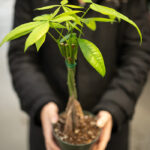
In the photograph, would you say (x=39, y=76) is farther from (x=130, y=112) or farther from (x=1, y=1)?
(x=1, y=1)

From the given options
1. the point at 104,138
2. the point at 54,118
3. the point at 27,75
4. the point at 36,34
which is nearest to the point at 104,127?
the point at 104,138

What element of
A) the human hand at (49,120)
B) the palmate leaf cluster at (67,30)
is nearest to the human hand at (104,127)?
the human hand at (49,120)

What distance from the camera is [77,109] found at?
549 mm

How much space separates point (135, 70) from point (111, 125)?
22 cm

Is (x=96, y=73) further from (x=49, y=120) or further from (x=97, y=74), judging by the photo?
(x=49, y=120)

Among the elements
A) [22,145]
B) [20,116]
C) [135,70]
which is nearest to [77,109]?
[135,70]

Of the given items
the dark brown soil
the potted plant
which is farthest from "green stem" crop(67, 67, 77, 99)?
the dark brown soil

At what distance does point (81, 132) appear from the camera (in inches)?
22.4

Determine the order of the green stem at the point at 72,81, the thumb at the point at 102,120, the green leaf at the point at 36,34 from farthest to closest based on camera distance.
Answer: the thumb at the point at 102,120 → the green stem at the point at 72,81 → the green leaf at the point at 36,34

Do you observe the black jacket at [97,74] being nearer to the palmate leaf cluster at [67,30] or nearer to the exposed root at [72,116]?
the exposed root at [72,116]

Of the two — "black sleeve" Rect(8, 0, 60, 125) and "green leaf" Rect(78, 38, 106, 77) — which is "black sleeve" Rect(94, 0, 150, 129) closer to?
"black sleeve" Rect(8, 0, 60, 125)

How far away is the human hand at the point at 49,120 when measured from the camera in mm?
604

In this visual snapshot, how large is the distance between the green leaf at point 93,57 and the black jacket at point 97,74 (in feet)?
1.05

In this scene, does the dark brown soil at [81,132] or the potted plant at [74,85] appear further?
the dark brown soil at [81,132]
